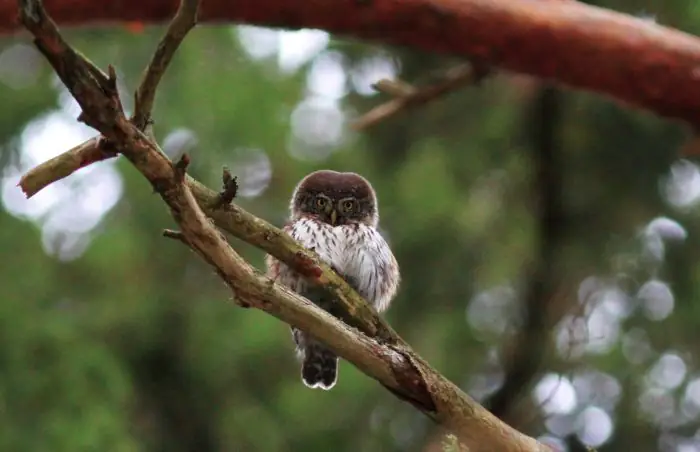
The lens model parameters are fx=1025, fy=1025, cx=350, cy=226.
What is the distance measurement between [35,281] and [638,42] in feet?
8.73

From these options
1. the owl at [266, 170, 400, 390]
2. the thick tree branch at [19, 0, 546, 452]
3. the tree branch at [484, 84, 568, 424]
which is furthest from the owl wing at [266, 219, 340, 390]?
the tree branch at [484, 84, 568, 424]

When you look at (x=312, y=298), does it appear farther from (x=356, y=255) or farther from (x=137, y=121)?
(x=137, y=121)

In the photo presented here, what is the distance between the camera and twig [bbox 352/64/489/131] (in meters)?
3.74

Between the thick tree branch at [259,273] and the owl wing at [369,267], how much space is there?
3.04ft

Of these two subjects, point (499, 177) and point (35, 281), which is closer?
point (35, 281)

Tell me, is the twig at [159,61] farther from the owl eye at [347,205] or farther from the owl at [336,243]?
the owl eye at [347,205]

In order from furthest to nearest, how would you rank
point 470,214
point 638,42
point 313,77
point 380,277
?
1. point 313,77
2. point 470,214
3. point 638,42
4. point 380,277

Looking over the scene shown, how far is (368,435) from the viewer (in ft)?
14.4

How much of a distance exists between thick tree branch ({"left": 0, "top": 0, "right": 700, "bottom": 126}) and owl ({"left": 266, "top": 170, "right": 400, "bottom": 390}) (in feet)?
2.04

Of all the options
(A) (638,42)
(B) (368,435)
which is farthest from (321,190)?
(B) (368,435)

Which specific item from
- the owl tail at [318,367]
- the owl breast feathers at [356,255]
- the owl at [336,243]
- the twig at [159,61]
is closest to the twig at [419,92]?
the owl at [336,243]

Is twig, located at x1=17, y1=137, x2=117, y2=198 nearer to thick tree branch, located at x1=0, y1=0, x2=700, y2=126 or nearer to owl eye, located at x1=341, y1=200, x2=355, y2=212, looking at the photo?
owl eye, located at x1=341, y1=200, x2=355, y2=212

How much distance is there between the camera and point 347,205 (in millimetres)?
3207

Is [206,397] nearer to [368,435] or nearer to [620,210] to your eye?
[368,435]
